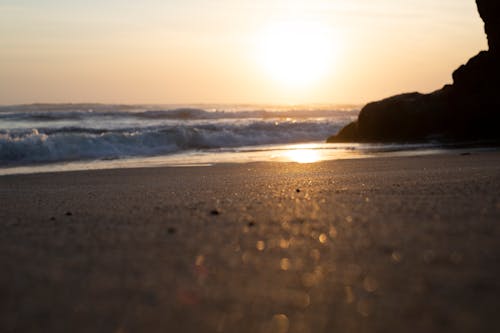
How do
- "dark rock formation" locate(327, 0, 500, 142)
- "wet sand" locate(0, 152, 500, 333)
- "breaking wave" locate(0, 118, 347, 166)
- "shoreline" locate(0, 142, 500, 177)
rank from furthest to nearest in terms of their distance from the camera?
"dark rock formation" locate(327, 0, 500, 142) → "breaking wave" locate(0, 118, 347, 166) → "shoreline" locate(0, 142, 500, 177) → "wet sand" locate(0, 152, 500, 333)

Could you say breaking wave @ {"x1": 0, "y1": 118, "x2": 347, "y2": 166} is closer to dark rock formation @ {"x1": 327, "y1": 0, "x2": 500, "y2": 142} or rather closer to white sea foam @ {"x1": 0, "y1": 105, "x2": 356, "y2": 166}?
white sea foam @ {"x1": 0, "y1": 105, "x2": 356, "y2": 166}

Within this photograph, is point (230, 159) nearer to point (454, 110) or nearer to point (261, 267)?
point (454, 110)

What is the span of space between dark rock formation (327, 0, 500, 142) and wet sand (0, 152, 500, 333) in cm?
1489

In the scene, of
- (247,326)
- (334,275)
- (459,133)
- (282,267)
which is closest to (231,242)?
(282,267)

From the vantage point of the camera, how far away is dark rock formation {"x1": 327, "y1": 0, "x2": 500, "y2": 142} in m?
18.0

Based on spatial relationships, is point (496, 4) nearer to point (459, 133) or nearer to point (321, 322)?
point (459, 133)

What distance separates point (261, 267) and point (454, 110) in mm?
18177

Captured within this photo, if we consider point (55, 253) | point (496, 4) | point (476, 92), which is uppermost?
point (496, 4)

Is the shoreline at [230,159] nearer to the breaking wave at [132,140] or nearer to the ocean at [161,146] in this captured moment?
the ocean at [161,146]

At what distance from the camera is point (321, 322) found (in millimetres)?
1682

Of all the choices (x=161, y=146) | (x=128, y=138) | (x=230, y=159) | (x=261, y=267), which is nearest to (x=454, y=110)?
(x=230, y=159)

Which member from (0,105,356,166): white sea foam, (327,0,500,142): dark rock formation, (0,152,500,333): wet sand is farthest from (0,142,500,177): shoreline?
(0,152,500,333): wet sand

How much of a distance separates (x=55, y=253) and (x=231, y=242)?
834 millimetres

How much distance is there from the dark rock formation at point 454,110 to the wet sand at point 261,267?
14885 millimetres
